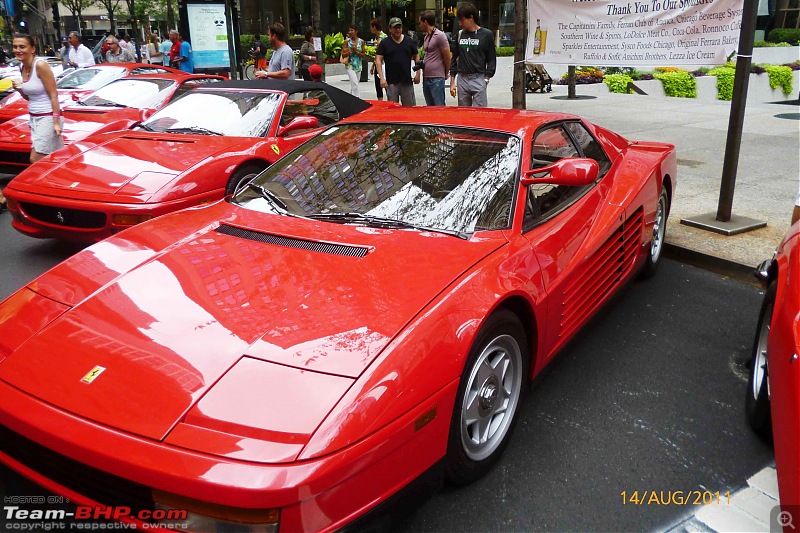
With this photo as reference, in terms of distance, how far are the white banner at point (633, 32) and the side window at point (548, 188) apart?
2548mm

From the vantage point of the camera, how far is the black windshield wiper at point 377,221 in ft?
9.28

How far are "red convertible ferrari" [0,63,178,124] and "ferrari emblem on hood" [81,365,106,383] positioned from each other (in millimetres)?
8149

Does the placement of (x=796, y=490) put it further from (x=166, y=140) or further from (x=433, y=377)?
(x=166, y=140)

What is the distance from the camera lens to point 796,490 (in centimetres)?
176

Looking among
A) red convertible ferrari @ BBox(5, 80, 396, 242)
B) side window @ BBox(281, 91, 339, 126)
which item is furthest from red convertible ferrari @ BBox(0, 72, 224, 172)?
side window @ BBox(281, 91, 339, 126)

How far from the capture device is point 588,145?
4.00 meters

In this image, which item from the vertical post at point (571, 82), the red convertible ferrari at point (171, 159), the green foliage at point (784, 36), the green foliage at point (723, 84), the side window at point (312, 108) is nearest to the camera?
the red convertible ferrari at point (171, 159)

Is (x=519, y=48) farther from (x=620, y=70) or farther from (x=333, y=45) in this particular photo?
(x=333, y=45)

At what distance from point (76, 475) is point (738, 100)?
5.40 meters

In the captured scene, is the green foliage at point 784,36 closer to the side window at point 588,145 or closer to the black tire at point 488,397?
the side window at point 588,145

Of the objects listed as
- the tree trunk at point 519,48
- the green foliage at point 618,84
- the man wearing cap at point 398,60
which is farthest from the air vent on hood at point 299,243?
the green foliage at point 618,84

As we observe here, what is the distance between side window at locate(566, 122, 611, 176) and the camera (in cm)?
392

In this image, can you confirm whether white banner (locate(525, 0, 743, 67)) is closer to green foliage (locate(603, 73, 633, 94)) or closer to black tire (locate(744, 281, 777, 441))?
black tire (locate(744, 281, 777, 441))
